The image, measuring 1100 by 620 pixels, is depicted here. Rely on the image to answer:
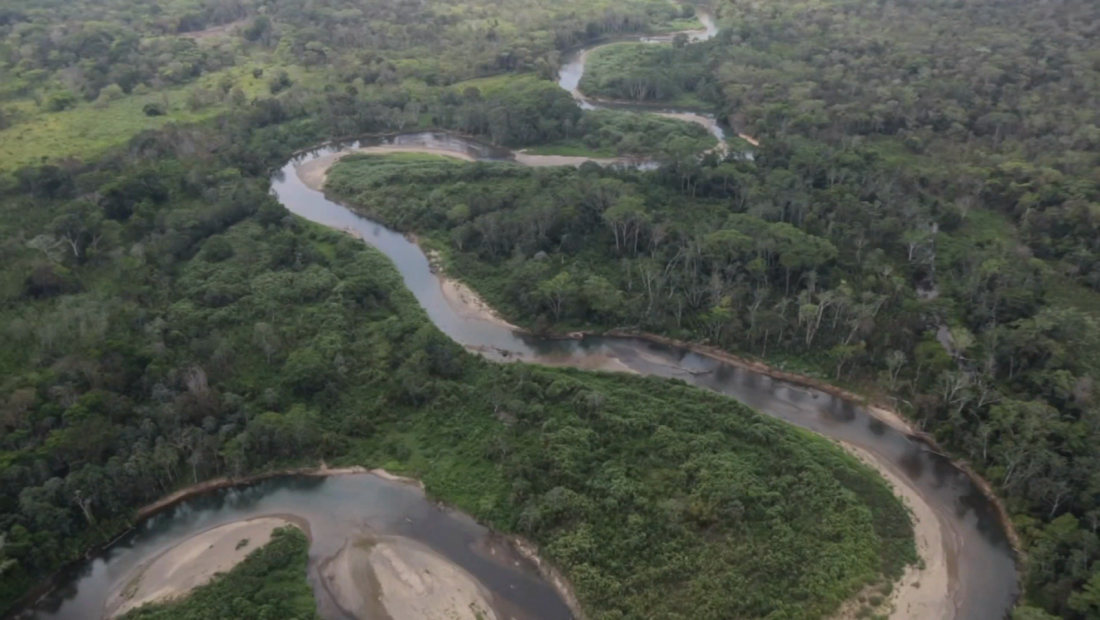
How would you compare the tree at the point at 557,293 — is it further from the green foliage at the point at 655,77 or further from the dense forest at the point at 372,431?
the green foliage at the point at 655,77

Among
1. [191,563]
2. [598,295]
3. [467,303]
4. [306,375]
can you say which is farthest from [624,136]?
[191,563]

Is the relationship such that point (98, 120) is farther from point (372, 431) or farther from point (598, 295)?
point (598, 295)

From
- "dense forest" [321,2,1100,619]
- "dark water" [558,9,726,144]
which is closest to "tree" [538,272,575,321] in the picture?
"dense forest" [321,2,1100,619]

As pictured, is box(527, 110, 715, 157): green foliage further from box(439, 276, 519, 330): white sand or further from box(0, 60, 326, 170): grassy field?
box(0, 60, 326, 170): grassy field

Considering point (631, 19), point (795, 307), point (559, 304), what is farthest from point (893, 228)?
point (631, 19)

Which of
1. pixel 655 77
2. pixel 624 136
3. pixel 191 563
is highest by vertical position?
pixel 191 563

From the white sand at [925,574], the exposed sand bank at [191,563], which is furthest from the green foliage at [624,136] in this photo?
the exposed sand bank at [191,563]
